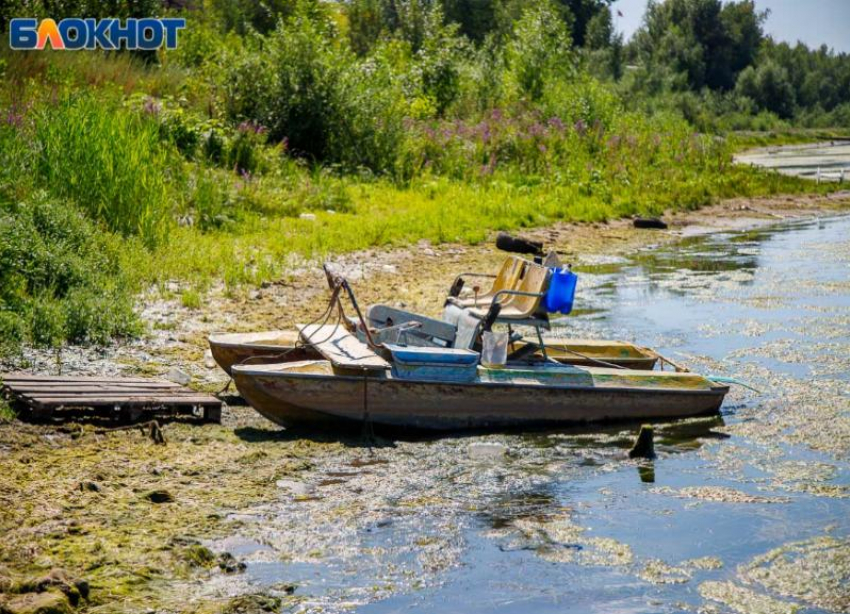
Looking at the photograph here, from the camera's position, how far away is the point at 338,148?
79.7 feet

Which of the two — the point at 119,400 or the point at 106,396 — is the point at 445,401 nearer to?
the point at 119,400

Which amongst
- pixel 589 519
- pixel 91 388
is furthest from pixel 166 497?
pixel 589 519

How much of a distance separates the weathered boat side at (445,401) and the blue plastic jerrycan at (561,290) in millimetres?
729

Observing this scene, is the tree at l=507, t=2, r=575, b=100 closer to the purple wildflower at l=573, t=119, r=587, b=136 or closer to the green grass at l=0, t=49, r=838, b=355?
the green grass at l=0, t=49, r=838, b=355

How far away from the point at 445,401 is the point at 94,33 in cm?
1818

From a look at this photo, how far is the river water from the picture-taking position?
706 centimetres

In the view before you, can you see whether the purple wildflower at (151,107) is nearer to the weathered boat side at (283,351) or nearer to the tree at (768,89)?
the weathered boat side at (283,351)

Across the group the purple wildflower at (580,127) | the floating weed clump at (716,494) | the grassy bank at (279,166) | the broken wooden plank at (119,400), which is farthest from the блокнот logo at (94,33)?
the floating weed clump at (716,494)

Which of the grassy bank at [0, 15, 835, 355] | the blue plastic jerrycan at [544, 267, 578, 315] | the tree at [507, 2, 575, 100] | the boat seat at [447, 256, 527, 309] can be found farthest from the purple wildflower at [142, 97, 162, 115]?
the tree at [507, 2, 575, 100]

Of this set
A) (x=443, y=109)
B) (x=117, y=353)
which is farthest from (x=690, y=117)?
(x=117, y=353)

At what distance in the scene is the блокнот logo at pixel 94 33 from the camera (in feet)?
76.5

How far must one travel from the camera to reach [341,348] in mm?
10305

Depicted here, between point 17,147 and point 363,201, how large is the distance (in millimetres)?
7652

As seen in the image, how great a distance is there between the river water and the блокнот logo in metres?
15.3
